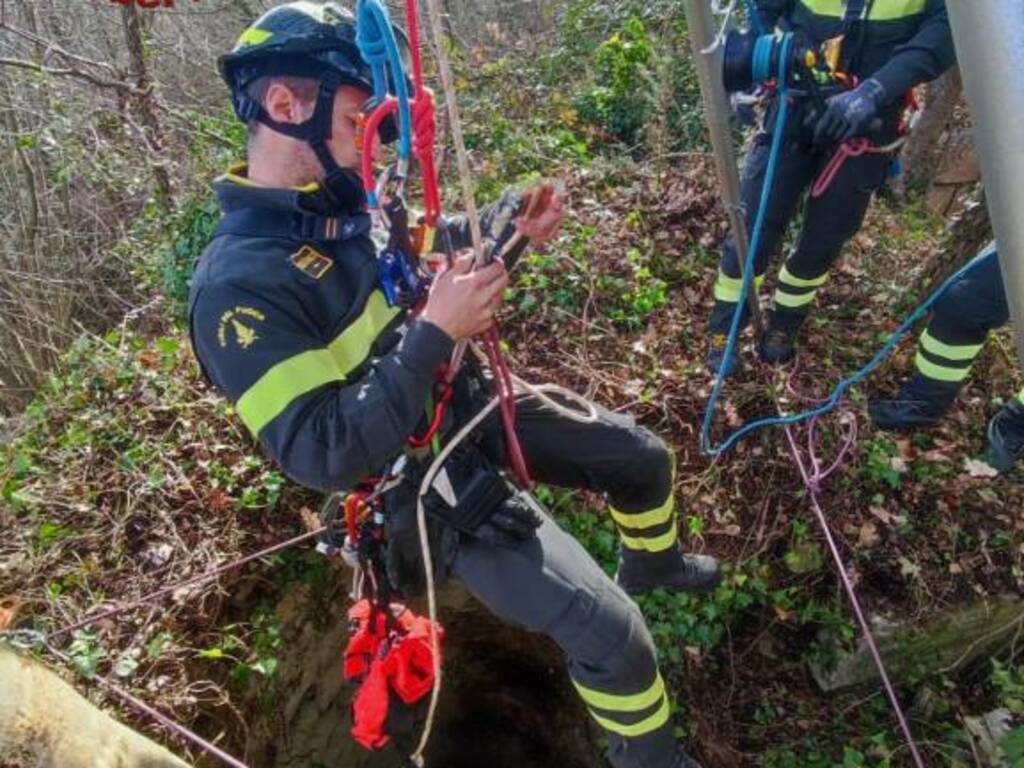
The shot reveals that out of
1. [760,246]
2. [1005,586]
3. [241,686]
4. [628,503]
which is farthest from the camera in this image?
[760,246]

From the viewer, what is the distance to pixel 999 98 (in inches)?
41.3

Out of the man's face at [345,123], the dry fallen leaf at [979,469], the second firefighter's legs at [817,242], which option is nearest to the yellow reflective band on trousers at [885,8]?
the second firefighter's legs at [817,242]

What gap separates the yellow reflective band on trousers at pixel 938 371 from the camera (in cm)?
356

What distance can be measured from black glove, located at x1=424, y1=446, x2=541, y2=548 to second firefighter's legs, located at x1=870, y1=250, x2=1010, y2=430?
228 centimetres

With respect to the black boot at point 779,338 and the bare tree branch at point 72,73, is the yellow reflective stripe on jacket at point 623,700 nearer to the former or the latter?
the black boot at point 779,338

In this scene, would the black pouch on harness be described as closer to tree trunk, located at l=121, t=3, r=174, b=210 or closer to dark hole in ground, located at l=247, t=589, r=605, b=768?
dark hole in ground, located at l=247, t=589, r=605, b=768

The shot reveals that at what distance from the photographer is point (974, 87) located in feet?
3.53

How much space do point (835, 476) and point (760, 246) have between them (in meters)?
1.28

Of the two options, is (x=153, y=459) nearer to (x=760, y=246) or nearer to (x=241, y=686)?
(x=241, y=686)

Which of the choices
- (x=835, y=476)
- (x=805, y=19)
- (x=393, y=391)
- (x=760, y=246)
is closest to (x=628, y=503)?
(x=393, y=391)

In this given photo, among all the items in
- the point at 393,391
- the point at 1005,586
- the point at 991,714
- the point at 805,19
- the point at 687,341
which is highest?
the point at 805,19

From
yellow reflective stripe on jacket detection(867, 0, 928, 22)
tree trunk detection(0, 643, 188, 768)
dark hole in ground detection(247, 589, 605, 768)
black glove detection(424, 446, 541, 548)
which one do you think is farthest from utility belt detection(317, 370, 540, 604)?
yellow reflective stripe on jacket detection(867, 0, 928, 22)

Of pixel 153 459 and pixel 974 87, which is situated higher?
pixel 974 87

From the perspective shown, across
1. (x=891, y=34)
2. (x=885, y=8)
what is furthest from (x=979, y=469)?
(x=885, y=8)
